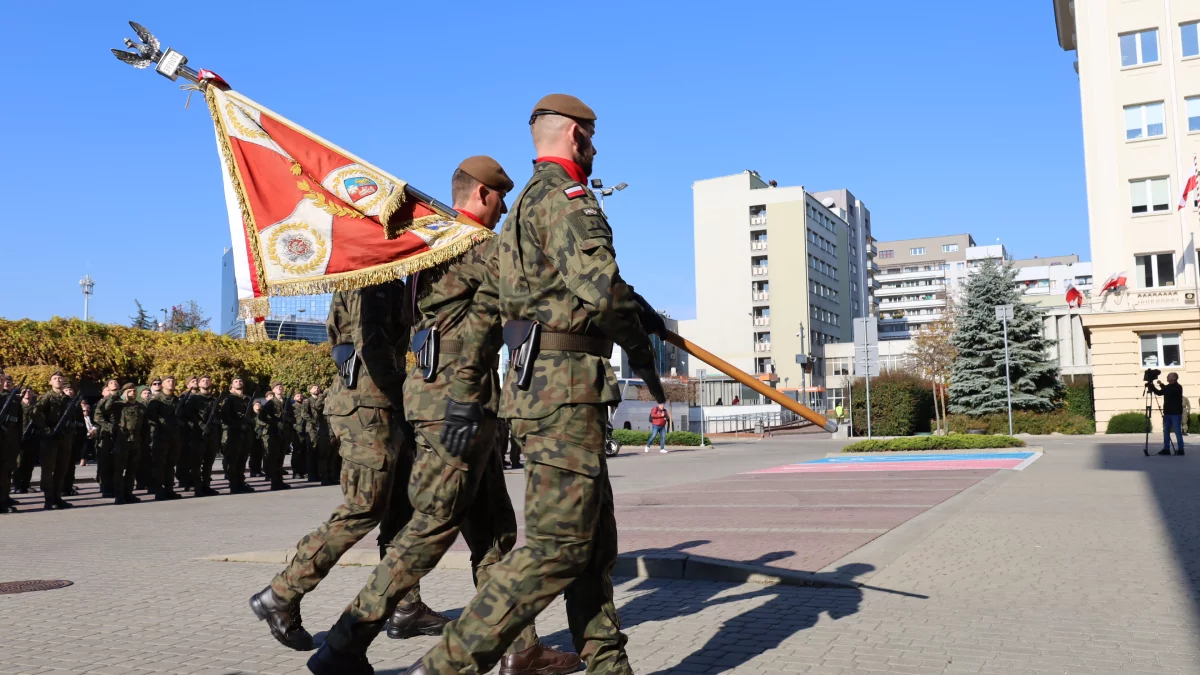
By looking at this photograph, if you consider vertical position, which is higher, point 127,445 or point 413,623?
point 127,445

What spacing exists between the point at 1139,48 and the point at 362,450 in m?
42.3

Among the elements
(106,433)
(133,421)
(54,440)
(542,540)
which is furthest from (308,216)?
(106,433)

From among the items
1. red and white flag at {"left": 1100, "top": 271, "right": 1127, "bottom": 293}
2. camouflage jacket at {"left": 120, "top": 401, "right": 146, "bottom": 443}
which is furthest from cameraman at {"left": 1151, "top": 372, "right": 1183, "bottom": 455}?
camouflage jacket at {"left": 120, "top": 401, "right": 146, "bottom": 443}

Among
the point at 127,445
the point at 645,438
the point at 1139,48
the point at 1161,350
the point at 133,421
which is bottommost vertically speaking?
the point at 645,438

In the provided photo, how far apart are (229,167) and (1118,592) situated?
5591mm

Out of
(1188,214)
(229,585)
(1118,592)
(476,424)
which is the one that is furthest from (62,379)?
(1188,214)

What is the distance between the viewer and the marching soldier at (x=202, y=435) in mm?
16875

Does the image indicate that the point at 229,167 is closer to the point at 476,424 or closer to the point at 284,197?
the point at 284,197

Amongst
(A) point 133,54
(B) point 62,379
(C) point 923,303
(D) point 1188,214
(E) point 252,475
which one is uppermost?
(C) point 923,303

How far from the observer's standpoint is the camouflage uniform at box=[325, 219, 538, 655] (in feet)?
13.5

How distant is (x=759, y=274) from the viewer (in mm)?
103000

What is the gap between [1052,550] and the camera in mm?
7582

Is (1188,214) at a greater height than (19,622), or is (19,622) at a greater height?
(1188,214)

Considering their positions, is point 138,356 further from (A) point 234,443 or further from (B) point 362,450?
(B) point 362,450
